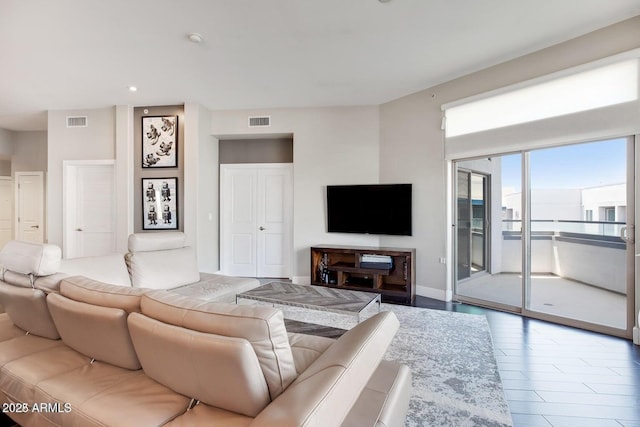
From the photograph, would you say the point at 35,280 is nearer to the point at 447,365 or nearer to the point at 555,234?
the point at 447,365

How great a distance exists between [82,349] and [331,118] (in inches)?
174

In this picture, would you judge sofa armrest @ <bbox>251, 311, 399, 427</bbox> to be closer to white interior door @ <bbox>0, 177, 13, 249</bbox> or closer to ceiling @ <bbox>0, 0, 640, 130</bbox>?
ceiling @ <bbox>0, 0, 640, 130</bbox>

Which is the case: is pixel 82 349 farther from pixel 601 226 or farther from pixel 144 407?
pixel 601 226

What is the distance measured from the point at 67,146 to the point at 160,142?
175cm

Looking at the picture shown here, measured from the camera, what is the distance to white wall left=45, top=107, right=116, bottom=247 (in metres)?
5.14

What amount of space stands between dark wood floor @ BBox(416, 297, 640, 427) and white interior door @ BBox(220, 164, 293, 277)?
141 inches

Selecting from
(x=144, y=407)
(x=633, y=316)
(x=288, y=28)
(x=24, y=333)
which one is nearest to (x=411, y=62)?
(x=288, y=28)

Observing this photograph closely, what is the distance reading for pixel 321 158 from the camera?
505cm

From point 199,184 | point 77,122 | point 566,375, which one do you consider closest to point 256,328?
point 566,375

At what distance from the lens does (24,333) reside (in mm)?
1886

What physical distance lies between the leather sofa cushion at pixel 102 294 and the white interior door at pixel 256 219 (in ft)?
12.8

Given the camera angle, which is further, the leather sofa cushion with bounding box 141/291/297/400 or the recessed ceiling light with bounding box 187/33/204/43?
the recessed ceiling light with bounding box 187/33/204/43

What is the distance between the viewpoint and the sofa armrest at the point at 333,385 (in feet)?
2.60

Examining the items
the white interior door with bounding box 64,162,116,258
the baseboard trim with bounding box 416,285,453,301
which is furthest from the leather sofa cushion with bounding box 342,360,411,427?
the white interior door with bounding box 64,162,116,258
